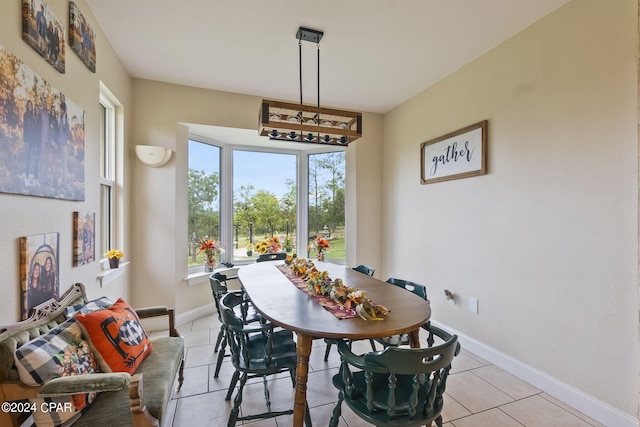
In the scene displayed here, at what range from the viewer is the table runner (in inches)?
64.0

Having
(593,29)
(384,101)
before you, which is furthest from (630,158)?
(384,101)

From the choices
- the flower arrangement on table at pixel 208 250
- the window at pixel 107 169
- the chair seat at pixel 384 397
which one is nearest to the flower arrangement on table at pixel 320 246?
the flower arrangement on table at pixel 208 250

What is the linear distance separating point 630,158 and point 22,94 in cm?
320

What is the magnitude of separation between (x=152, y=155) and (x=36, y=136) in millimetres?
1660

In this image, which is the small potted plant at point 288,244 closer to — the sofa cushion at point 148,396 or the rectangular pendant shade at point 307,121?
the rectangular pendant shade at point 307,121

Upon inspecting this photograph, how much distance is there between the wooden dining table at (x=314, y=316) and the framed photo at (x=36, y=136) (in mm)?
1277

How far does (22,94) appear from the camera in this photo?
1.38 m

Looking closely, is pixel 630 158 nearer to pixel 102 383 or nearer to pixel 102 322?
pixel 102 383

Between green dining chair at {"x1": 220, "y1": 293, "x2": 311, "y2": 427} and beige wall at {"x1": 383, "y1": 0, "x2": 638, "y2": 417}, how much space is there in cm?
181

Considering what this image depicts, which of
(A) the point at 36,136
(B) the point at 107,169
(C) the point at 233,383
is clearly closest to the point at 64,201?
(A) the point at 36,136

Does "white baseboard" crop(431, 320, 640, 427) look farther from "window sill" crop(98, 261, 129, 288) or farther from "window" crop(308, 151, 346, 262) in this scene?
"window sill" crop(98, 261, 129, 288)

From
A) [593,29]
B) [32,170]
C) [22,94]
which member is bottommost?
[32,170]

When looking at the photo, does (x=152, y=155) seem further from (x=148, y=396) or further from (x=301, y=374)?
(x=301, y=374)

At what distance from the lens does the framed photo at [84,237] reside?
1.92 meters
